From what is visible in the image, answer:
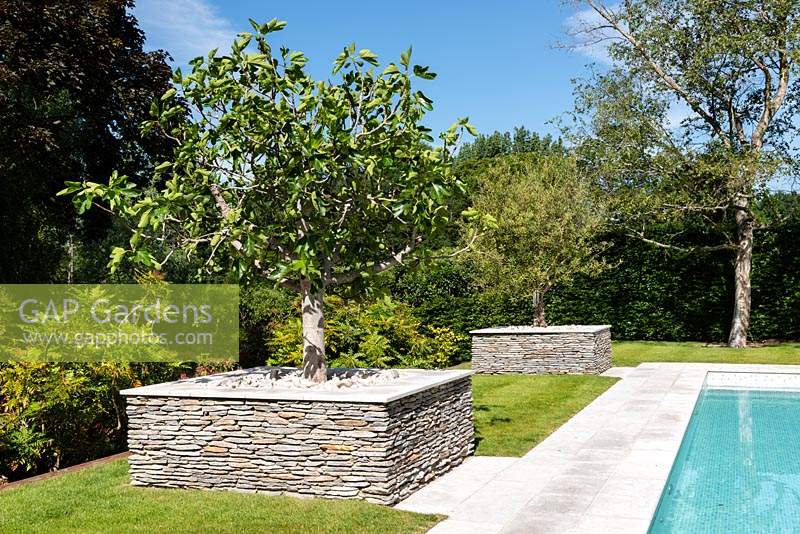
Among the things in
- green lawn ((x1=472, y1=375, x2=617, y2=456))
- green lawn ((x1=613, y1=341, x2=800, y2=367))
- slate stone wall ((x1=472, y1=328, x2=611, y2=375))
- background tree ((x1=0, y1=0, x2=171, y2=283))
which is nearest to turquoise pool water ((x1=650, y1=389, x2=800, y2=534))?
green lawn ((x1=472, y1=375, x2=617, y2=456))

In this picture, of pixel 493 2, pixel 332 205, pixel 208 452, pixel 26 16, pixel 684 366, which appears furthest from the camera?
pixel 684 366

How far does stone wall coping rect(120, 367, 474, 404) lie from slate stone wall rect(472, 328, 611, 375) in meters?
8.81

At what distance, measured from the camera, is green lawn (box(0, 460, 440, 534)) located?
6199mm

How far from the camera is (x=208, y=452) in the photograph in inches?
294

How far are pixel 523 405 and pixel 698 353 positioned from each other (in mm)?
9951

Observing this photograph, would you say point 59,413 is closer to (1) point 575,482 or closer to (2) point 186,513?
(2) point 186,513

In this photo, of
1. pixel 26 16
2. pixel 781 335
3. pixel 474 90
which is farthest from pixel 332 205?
pixel 781 335

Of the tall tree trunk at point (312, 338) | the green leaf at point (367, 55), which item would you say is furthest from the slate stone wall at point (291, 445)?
the green leaf at point (367, 55)

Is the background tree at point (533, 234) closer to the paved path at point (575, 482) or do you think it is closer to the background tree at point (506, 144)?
the paved path at point (575, 482)

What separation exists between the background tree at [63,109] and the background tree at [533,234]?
815 centimetres

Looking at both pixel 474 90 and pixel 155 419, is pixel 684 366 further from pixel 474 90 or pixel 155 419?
pixel 155 419

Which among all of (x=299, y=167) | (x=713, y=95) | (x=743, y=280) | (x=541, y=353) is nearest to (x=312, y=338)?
(x=299, y=167)

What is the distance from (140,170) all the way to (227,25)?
160 inches

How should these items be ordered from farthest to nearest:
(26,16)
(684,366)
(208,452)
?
(684,366)
(26,16)
(208,452)
